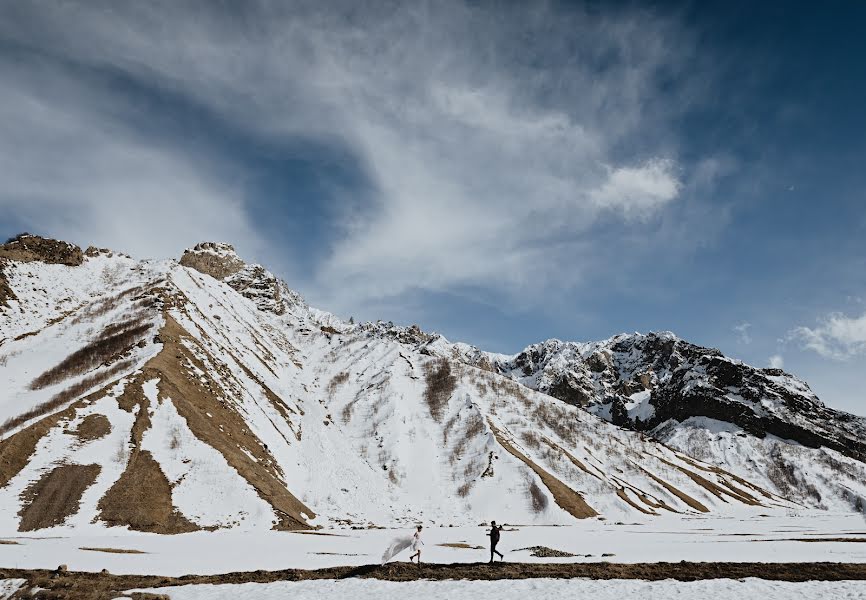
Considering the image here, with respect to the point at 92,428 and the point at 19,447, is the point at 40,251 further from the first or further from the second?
the point at 19,447

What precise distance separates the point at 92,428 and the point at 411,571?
177 feet

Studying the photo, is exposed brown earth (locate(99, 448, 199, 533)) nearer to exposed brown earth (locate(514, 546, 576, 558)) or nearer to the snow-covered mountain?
the snow-covered mountain

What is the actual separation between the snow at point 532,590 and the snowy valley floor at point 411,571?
53mm

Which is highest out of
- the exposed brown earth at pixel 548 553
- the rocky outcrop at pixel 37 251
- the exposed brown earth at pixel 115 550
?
the rocky outcrop at pixel 37 251

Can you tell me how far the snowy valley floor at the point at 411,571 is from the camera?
980 inches

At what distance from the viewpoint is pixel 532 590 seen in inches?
976

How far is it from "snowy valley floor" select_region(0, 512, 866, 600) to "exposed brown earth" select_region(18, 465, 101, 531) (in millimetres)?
3230

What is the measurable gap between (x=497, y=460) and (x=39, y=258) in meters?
147

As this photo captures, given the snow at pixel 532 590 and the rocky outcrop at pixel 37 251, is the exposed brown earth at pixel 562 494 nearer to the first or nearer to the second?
the snow at pixel 532 590

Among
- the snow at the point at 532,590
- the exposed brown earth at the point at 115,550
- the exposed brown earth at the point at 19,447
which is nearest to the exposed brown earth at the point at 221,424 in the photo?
the exposed brown earth at the point at 19,447

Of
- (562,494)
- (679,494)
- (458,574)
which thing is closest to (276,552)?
(458,574)

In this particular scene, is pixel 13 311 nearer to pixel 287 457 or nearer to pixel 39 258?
pixel 39 258

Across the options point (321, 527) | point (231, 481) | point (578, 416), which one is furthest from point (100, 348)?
point (578, 416)

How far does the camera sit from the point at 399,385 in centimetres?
16188
